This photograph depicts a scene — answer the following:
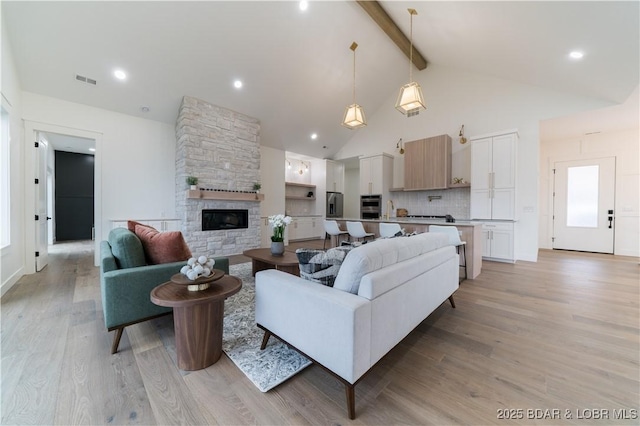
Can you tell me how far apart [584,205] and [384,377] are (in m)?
7.39

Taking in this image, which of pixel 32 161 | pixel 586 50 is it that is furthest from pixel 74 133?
pixel 586 50

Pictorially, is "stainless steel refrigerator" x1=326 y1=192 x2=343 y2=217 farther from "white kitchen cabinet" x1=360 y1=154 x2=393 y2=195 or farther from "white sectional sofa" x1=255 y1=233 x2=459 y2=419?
"white sectional sofa" x1=255 y1=233 x2=459 y2=419

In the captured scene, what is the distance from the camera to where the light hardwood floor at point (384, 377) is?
1.28m

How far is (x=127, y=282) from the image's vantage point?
187 centimetres

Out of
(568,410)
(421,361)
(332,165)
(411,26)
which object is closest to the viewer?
(568,410)

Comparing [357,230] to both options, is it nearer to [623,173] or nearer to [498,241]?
[498,241]

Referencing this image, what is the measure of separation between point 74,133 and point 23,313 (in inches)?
132

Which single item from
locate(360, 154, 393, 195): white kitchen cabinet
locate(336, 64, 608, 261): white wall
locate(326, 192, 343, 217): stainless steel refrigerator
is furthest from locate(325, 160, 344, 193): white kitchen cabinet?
locate(336, 64, 608, 261): white wall

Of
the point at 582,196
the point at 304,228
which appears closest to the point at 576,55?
the point at 582,196

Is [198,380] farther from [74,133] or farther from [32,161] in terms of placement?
[74,133]

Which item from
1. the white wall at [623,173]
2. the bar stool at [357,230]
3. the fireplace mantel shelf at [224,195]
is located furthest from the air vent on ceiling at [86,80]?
the white wall at [623,173]

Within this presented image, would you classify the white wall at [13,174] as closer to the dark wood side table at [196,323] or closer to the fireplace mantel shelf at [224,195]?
the fireplace mantel shelf at [224,195]

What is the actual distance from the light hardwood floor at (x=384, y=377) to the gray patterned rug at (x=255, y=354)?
0.06 metres

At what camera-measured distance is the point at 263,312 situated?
179 centimetres
